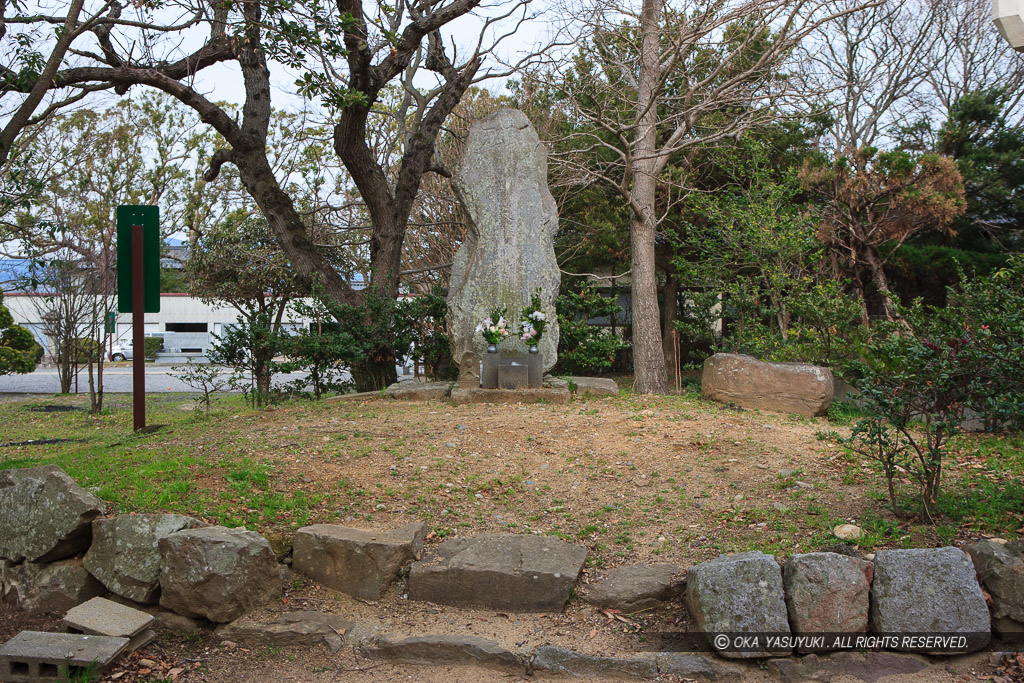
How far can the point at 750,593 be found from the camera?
11.6 ft

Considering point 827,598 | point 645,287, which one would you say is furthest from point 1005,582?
point 645,287

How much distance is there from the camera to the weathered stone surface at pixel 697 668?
344 centimetres

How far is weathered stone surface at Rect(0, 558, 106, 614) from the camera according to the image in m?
4.05

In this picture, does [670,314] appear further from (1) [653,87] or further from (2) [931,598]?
(2) [931,598]

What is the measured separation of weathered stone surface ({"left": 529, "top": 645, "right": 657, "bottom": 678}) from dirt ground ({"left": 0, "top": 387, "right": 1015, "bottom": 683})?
0.13 meters

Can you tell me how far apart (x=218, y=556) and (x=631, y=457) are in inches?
124

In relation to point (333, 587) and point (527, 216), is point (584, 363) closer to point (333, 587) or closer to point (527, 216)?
point (527, 216)

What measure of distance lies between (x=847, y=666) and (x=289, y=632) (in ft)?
9.16

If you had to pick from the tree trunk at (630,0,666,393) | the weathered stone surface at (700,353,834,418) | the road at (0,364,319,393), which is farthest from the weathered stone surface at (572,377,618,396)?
the road at (0,364,319,393)

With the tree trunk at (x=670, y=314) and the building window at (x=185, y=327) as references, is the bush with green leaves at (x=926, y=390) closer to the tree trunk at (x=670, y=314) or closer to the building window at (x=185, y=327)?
the tree trunk at (x=670, y=314)

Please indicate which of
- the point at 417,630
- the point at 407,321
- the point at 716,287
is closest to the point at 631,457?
the point at 417,630

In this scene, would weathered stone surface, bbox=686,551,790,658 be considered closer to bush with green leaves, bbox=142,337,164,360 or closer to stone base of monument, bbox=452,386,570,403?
stone base of monument, bbox=452,386,570,403

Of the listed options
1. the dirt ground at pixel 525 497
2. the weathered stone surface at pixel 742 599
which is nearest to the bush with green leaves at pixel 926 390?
the dirt ground at pixel 525 497

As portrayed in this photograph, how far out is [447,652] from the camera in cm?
366
